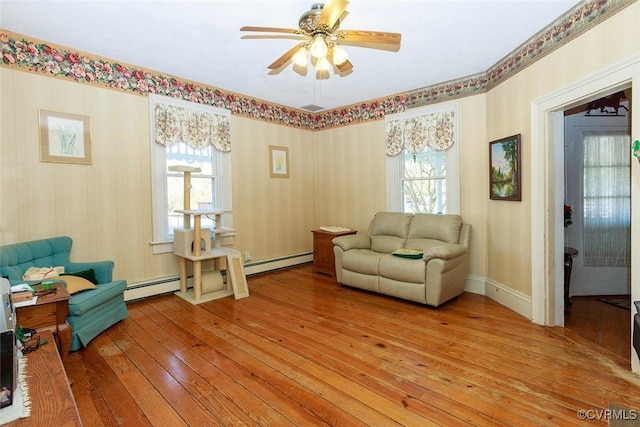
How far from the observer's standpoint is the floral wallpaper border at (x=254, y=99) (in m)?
2.63

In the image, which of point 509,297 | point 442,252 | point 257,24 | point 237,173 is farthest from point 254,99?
point 509,297

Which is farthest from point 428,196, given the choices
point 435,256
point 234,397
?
point 234,397

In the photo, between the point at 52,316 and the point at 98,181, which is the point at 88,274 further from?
the point at 98,181

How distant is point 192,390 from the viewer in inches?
81.5

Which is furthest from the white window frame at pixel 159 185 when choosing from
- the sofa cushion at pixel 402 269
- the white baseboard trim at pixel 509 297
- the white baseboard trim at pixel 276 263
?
the white baseboard trim at pixel 509 297

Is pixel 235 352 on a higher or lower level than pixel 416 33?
lower

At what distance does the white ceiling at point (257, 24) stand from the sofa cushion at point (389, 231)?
1.84 m

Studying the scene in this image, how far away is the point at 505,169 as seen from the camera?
11.4ft

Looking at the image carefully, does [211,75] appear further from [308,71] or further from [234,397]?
[234,397]

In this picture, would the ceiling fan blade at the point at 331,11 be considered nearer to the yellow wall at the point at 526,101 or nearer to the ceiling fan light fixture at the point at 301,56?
the ceiling fan light fixture at the point at 301,56

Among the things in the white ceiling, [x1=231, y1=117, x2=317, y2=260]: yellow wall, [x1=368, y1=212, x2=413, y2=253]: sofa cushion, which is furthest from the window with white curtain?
[x1=231, y1=117, x2=317, y2=260]: yellow wall

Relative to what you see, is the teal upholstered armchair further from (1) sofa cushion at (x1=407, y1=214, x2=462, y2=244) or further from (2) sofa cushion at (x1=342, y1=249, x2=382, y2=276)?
(1) sofa cushion at (x1=407, y1=214, x2=462, y2=244)

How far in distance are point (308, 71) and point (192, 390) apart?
11.4 feet

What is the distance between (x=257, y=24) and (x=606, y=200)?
444cm
